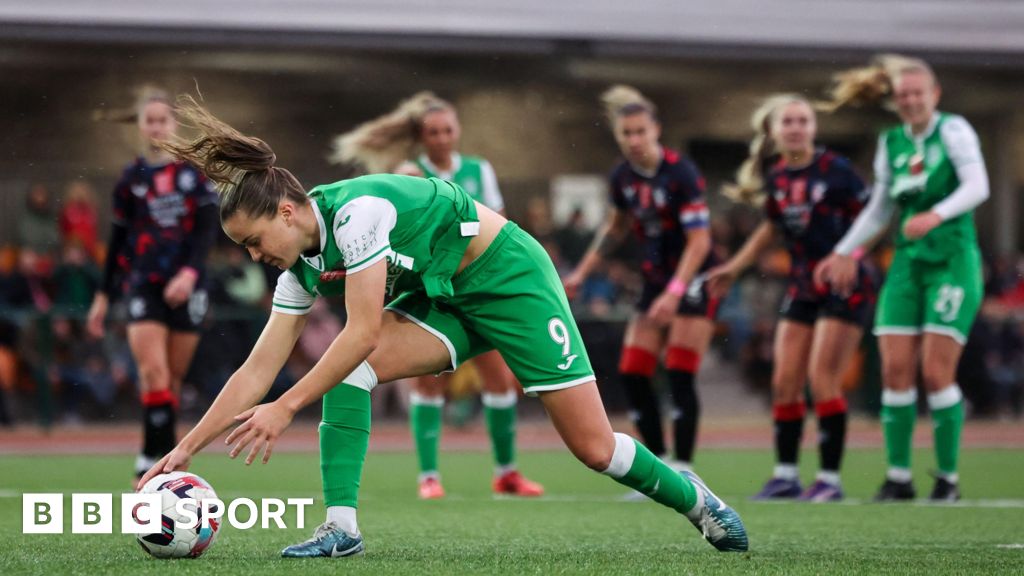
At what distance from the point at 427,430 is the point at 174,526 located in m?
3.37

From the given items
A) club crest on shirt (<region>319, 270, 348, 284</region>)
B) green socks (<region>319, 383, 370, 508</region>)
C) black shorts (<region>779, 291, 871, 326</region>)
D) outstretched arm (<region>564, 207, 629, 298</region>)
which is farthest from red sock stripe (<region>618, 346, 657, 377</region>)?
club crest on shirt (<region>319, 270, 348, 284</region>)

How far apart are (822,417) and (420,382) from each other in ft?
7.11

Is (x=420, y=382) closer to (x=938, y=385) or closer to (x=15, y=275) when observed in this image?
(x=938, y=385)

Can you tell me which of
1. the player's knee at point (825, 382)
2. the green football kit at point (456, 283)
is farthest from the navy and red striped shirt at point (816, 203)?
the green football kit at point (456, 283)

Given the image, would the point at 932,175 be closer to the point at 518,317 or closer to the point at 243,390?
the point at 518,317

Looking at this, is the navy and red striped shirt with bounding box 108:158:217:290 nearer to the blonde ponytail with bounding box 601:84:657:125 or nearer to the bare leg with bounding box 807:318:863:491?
the blonde ponytail with bounding box 601:84:657:125

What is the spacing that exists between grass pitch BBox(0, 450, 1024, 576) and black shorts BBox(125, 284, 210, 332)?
0.95 m

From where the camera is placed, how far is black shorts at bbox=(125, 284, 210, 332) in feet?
25.0

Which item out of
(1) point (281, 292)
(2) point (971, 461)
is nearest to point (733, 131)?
(2) point (971, 461)

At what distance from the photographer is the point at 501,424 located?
781 centimetres

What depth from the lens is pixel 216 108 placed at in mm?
15953

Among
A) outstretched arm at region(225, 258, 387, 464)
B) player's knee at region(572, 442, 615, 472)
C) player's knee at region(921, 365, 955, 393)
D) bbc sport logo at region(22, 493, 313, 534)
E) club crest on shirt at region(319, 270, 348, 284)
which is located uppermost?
club crest on shirt at region(319, 270, 348, 284)

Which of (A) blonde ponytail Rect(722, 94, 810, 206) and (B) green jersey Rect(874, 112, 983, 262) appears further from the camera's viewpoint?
(A) blonde ponytail Rect(722, 94, 810, 206)

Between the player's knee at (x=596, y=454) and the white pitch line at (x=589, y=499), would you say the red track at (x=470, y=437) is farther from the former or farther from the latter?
the player's knee at (x=596, y=454)
